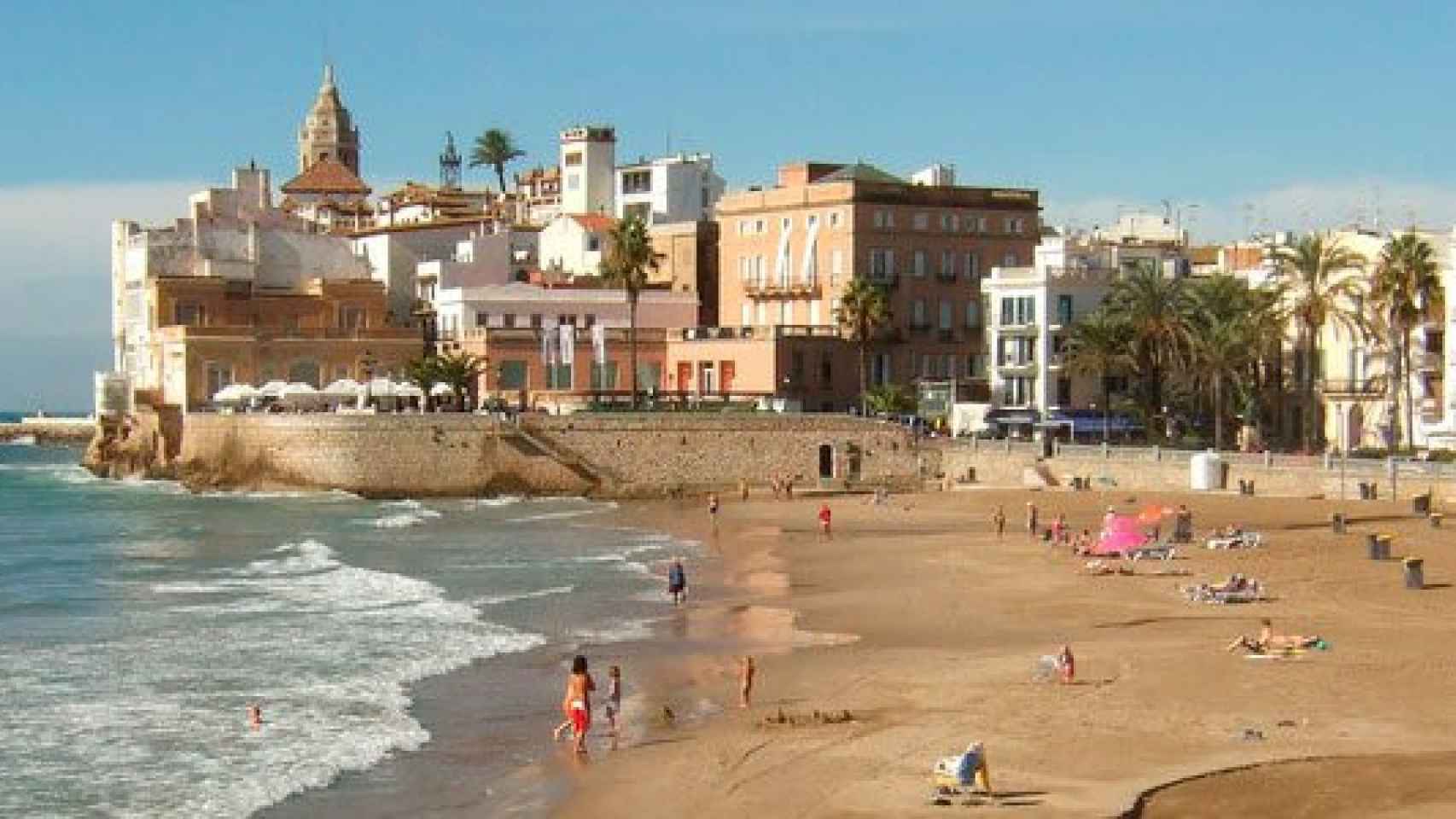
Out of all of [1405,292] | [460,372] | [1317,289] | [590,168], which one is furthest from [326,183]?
[1405,292]

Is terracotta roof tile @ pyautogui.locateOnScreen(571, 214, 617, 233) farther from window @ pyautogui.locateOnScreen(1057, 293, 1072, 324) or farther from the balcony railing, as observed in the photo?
the balcony railing

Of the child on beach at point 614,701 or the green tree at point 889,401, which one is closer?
the child on beach at point 614,701

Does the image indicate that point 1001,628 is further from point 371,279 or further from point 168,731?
point 371,279

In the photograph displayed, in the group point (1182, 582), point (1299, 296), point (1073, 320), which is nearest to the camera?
point (1182, 582)

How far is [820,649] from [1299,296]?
4485 cm

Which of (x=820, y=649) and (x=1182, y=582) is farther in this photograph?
(x=1182, y=582)

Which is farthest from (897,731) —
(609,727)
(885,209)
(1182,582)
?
(885,209)

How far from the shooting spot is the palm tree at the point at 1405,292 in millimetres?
68625

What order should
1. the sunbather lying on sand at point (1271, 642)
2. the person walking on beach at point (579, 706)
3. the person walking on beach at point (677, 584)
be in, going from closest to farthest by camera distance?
1. the person walking on beach at point (579, 706)
2. the sunbather lying on sand at point (1271, 642)
3. the person walking on beach at point (677, 584)

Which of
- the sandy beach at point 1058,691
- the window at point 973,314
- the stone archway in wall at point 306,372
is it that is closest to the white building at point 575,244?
the stone archway in wall at point 306,372

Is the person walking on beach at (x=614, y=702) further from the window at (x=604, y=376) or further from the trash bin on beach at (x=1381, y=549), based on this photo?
the window at (x=604, y=376)

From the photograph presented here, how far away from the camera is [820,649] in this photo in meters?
40.1

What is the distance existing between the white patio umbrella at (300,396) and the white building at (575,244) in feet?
94.5

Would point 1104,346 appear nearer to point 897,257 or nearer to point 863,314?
point 863,314
